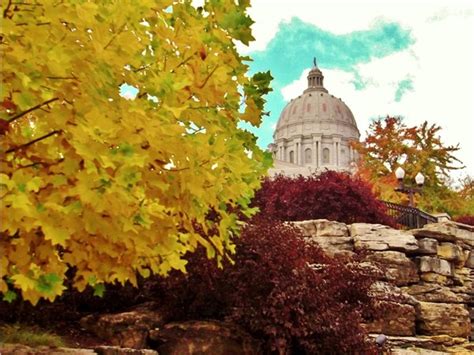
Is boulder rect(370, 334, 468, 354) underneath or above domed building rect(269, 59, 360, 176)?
underneath

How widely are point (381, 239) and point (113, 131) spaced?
15788 millimetres

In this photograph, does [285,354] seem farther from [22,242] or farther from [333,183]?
[333,183]

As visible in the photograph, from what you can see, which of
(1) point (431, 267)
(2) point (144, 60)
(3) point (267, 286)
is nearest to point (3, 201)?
(2) point (144, 60)

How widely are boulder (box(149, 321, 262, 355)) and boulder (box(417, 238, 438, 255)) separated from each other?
1060 cm

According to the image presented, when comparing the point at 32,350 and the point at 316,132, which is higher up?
the point at 316,132

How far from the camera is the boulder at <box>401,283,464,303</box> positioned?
16844 mm

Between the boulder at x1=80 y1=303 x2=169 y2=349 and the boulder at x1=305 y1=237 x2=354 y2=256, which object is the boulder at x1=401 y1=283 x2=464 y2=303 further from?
the boulder at x1=80 y1=303 x2=169 y2=349

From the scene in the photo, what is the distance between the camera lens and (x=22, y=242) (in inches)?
124

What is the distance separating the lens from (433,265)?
18.0 m

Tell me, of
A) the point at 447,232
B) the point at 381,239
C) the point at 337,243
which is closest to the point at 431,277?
the point at 381,239

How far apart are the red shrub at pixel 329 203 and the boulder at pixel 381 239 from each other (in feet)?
10.1

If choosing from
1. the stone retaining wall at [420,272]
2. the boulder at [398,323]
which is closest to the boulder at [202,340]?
the stone retaining wall at [420,272]

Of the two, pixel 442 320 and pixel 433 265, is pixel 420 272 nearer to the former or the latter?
pixel 433 265

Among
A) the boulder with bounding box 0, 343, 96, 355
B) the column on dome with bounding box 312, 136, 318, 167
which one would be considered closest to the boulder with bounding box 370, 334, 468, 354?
the boulder with bounding box 0, 343, 96, 355
